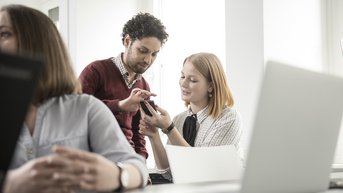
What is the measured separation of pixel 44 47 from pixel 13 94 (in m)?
0.69

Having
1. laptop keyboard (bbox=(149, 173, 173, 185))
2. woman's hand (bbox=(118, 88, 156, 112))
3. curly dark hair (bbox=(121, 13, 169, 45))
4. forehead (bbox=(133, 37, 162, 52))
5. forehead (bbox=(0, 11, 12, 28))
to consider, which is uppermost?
curly dark hair (bbox=(121, 13, 169, 45))

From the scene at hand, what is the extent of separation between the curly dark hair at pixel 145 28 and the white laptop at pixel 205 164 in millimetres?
1160

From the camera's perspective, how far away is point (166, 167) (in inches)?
84.5

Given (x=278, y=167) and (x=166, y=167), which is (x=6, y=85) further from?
(x=166, y=167)

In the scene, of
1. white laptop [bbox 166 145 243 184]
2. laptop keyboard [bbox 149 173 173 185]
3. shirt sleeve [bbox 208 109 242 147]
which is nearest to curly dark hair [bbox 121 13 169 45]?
shirt sleeve [bbox 208 109 242 147]

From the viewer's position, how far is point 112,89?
2.36 metres

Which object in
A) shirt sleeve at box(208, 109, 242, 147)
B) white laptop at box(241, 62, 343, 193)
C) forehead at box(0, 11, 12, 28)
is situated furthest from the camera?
shirt sleeve at box(208, 109, 242, 147)

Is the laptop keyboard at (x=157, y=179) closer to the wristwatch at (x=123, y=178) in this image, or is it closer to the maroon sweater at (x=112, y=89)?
the maroon sweater at (x=112, y=89)

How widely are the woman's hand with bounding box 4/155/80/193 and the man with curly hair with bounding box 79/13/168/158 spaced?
1.32 m

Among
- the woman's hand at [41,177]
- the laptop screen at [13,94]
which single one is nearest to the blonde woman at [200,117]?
the woman's hand at [41,177]

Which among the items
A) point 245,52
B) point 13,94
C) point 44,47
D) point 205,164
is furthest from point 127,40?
point 13,94

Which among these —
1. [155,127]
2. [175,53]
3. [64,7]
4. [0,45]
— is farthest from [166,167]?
[175,53]

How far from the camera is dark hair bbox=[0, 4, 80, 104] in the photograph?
1159 millimetres

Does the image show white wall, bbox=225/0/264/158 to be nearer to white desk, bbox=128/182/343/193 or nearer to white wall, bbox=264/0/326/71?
white wall, bbox=264/0/326/71
